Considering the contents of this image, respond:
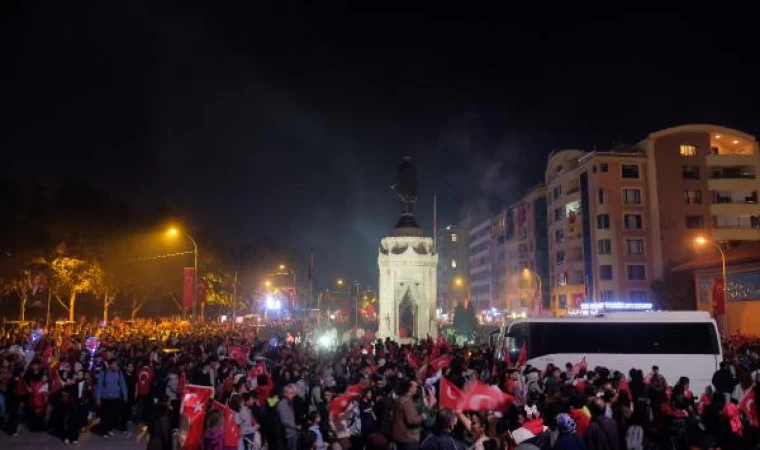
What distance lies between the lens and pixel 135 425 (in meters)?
18.0

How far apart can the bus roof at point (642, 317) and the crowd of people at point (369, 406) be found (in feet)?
11.0

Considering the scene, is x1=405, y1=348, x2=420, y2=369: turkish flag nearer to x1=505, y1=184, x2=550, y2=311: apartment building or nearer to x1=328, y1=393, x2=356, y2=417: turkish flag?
x1=328, y1=393, x2=356, y2=417: turkish flag

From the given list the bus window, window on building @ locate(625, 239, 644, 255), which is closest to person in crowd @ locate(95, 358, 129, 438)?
the bus window

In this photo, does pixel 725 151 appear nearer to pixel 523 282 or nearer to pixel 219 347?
pixel 523 282

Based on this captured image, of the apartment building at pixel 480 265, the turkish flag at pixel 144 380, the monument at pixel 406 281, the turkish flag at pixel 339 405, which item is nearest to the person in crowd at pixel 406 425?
the turkish flag at pixel 339 405

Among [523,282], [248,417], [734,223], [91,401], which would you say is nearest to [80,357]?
[91,401]

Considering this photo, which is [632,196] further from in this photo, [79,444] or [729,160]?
[79,444]

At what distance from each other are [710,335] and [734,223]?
46911 millimetres

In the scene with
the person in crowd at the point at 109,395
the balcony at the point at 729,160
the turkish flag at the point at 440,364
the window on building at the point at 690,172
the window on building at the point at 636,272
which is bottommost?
the person in crowd at the point at 109,395

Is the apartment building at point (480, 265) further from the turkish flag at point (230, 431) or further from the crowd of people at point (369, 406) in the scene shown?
the turkish flag at point (230, 431)

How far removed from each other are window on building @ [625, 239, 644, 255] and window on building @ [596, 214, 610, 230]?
245 cm

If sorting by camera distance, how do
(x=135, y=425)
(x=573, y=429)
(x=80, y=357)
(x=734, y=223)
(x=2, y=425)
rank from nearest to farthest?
1. (x=573, y=429)
2. (x=2, y=425)
3. (x=135, y=425)
4. (x=80, y=357)
5. (x=734, y=223)

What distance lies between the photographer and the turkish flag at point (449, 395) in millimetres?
12148

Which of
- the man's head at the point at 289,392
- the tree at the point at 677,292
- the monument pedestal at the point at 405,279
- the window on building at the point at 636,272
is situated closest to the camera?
the man's head at the point at 289,392
